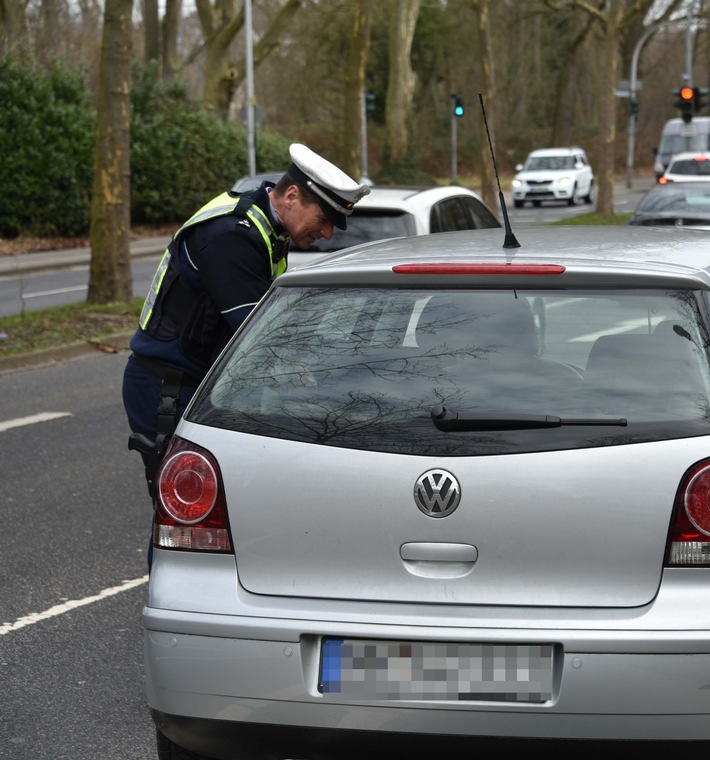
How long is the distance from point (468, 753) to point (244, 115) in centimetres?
3253

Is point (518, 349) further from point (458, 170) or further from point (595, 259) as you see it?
point (458, 170)

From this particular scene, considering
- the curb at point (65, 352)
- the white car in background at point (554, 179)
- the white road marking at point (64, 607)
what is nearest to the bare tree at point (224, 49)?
the white car in background at point (554, 179)

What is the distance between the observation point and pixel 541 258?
11.6 ft

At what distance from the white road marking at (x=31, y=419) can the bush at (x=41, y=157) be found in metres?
19.3

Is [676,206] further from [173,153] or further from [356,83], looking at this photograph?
[173,153]

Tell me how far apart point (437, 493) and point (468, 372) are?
32 centimetres

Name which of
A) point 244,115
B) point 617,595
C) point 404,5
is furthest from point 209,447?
point 404,5

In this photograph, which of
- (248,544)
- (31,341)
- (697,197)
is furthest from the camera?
(697,197)

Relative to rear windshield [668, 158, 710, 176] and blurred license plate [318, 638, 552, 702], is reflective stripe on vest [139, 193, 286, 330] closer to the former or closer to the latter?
blurred license plate [318, 638, 552, 702]

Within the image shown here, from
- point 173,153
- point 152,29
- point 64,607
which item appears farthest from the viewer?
point 152,29

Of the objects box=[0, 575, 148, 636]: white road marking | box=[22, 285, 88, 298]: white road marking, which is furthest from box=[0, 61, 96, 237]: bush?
box=[0, 575, 148, 636]: white road marking

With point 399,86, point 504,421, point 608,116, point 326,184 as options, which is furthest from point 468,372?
point 399,86

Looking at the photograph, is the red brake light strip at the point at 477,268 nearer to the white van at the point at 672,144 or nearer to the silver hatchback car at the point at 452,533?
the silver hatchback car at the point at 452,533

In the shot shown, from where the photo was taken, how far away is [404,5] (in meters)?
46.5
